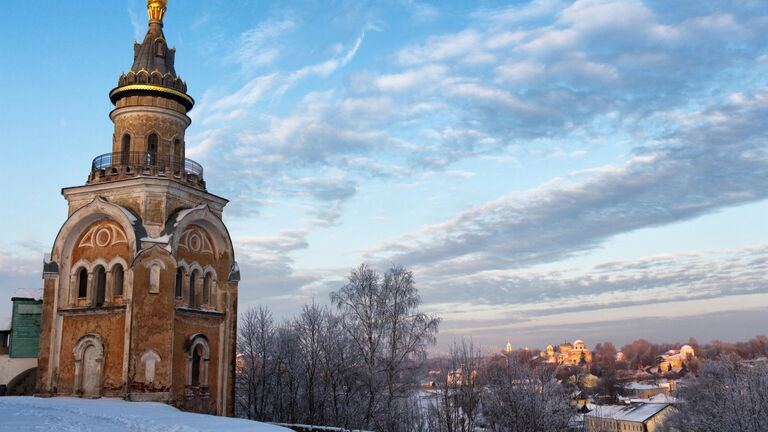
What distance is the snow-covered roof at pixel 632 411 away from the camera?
77312mm

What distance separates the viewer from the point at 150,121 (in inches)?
984

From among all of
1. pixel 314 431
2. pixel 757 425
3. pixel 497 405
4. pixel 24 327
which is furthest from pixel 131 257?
pixel 757 425

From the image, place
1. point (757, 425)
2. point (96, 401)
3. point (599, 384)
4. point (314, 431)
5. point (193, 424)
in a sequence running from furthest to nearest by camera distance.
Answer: point (599, 384), point (757, 425), point (314, 431), point (96, 401), point (193, 424)

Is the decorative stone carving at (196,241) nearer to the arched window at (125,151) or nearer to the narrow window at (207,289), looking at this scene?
the narrow window at (207,289)

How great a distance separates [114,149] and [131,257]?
5.28 m

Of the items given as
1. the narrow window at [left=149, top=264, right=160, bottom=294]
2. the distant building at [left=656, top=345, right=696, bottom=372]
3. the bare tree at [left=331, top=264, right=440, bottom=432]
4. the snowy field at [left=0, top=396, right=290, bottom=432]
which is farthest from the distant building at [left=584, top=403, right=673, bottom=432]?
the distant building at [left=656, top=345, right=696, bottom=372]

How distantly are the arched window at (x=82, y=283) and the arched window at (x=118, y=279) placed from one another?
1386 millimetres

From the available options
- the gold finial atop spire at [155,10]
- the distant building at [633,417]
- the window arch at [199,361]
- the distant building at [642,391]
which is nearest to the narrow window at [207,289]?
the window arch at [199,361]

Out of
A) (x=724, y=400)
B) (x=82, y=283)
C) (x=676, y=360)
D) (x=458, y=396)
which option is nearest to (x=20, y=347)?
(x=82, y=283)

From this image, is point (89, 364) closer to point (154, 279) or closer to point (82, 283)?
point (82, 283)

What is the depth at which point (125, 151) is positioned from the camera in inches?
982

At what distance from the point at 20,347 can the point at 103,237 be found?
232 inches

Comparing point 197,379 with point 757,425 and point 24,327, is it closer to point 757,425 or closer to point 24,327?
point 24,327

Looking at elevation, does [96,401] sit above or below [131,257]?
below
